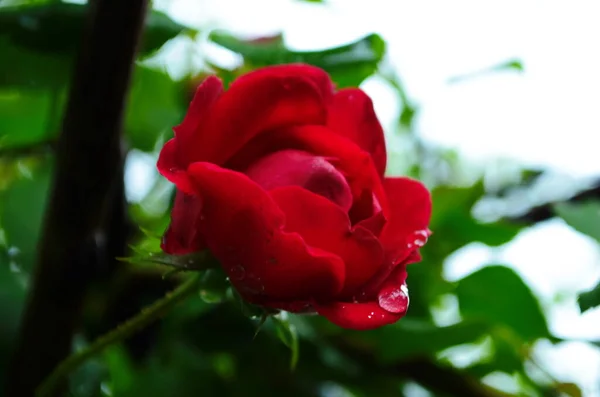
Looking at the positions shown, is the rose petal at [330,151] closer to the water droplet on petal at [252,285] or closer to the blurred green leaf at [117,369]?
the water droplet on petal at [252,285]

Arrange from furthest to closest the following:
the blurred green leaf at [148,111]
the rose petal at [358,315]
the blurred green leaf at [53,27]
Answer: the blurred green leaf at [148,111] → the blurred green leaf at [53,27] → the rose petal at [358,315]

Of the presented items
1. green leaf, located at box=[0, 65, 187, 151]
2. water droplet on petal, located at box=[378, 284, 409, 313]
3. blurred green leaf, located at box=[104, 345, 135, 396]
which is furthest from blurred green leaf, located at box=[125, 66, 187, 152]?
water droplet on petal, located at box=[378, 284, 409, 313]

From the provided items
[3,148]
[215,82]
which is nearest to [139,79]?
[3,148]

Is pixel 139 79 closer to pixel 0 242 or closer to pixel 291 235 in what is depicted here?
pixel 0 242

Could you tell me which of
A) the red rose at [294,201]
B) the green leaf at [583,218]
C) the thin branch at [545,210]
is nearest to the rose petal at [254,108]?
the red rose at [294,201]

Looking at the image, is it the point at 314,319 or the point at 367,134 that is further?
the point at 314,319

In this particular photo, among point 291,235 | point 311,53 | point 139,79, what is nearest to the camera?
point 291,235
